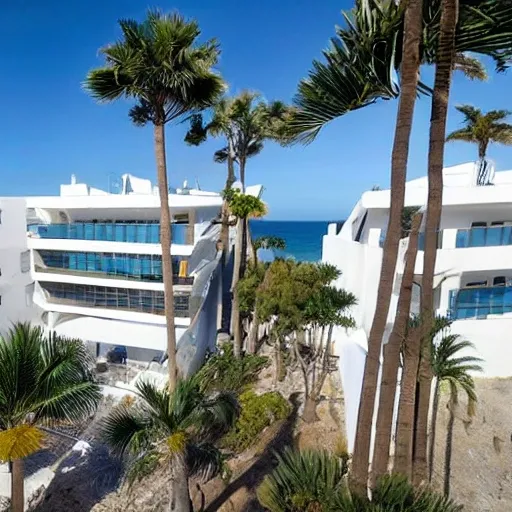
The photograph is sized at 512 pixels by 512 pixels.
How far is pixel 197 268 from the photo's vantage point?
794 inches

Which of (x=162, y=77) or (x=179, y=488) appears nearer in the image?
(x=179, y=488)

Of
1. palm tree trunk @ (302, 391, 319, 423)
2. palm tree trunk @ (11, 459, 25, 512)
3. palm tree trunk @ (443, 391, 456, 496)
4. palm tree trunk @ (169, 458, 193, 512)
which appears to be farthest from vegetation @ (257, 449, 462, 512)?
palm tree trunk @ (302, 391, 319, 423)

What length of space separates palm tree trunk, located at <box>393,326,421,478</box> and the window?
22432 millimetres

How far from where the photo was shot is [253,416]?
15.0m

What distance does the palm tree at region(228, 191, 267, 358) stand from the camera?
19453mm

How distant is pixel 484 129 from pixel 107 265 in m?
18.3

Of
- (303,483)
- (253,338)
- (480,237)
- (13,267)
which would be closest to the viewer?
(303,483)

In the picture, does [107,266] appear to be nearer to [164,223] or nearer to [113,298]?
[113,298]

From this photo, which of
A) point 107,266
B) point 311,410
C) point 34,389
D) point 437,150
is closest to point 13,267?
point 107,266

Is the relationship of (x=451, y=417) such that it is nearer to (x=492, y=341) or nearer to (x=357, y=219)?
(x=492, y=341)

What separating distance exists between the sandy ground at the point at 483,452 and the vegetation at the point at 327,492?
5664 millimetres

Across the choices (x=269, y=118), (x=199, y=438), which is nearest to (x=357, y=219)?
(x=269, y=118)

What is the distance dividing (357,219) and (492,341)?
9.01 meters

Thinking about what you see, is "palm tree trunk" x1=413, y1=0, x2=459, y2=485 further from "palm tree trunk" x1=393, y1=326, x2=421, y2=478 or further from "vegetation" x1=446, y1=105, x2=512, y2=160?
"vegetation" x1=446, y1=105, x2=512, y2=160
